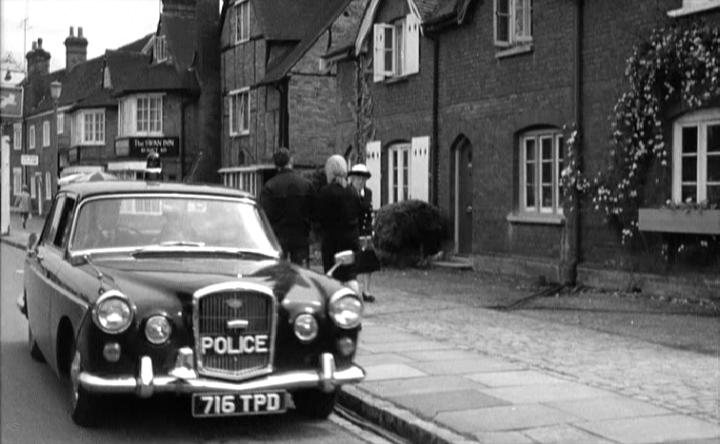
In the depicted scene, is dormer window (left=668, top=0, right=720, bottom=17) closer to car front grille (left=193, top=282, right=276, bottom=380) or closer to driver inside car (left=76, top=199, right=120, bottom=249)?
driver inside car (left=76, top=199, right=120, bottom=249)

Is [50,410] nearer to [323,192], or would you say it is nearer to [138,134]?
[323,192]

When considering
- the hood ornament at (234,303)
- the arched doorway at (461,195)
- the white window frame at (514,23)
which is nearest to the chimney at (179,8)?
the arched doorway at (461,195)

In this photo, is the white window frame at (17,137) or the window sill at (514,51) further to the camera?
the white window frame at (17,137)

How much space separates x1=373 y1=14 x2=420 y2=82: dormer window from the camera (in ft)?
76.3

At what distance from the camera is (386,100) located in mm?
24031

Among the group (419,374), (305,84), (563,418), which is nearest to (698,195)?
(419,374)

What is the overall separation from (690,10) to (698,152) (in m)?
1.93

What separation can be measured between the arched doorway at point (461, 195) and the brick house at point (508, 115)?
3 centimetres

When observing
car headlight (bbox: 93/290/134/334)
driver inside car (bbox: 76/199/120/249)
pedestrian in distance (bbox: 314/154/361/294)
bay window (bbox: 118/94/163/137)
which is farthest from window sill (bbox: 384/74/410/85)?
bay window (bbox: 118/94/163/137)

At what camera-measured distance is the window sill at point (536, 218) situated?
1775 centimetres

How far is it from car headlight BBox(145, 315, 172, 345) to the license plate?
41cm

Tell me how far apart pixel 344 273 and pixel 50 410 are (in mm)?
2690

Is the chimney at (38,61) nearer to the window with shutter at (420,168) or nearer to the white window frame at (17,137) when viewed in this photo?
the white window frame at (17,137)

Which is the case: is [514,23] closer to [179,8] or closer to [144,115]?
[144,115]
